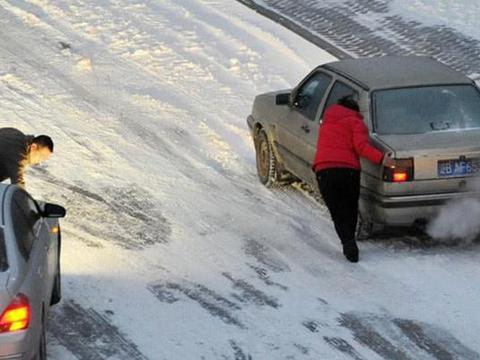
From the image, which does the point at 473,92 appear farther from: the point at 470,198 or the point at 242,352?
the point at 242,352

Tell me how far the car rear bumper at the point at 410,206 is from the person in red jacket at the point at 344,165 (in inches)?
10.4

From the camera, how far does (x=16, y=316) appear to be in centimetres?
720

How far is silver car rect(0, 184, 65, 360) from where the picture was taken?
7164 mm

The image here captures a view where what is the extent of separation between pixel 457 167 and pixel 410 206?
56cm

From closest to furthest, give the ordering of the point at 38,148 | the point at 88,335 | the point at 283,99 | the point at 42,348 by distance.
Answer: the point at 42,348 < the point at 88,335 < the point at 38,148 < the point at 283,99

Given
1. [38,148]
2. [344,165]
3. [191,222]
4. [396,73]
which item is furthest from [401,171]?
[38,148]

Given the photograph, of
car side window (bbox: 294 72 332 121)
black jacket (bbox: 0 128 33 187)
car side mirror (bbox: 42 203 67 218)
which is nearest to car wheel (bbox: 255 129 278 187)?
car side window (bbox: 294 72 332 121)

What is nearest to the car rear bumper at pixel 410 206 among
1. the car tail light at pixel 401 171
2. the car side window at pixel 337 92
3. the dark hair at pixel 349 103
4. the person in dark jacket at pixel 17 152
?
the car tail light at pixel 401 171

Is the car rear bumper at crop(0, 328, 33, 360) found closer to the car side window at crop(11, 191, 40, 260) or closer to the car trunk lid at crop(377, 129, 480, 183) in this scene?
the car side window at crop(11, 191, 40, 260)

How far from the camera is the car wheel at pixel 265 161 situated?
12.9 m

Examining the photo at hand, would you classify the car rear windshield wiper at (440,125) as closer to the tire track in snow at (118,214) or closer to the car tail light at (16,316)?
the tire track in snow at (118,214)

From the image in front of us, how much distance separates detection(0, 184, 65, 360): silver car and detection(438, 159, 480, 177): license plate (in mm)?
3530

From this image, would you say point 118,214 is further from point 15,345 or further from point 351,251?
point 15,345

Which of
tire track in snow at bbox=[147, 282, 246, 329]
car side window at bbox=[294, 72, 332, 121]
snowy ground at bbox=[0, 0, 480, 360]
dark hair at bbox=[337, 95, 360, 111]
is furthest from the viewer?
car side window at bbox=[294, 72, 332, 121]
